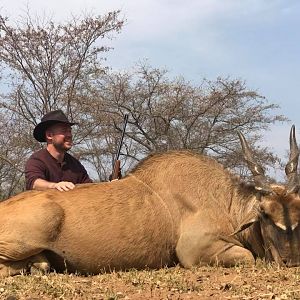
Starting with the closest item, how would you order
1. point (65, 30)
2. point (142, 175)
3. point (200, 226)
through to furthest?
point (200, 226) → point (142, 175) → point (65, 30)

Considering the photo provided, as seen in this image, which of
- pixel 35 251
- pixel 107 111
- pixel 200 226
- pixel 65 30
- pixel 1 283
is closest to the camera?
pixel 1 283

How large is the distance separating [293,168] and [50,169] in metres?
2.60

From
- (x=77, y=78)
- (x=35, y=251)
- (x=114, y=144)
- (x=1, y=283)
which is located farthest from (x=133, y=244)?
(x=114, y=144)

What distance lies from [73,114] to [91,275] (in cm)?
1850

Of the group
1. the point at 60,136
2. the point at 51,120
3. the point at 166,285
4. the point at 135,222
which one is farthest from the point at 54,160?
the point at 166,285

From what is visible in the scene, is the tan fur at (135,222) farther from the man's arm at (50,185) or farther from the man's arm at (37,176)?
the man's arm at (37,176)

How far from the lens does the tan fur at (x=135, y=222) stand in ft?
18.4

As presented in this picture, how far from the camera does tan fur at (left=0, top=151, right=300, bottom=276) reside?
18.4 ft

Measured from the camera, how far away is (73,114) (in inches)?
939

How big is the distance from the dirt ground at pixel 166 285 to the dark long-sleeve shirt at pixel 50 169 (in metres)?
1.54

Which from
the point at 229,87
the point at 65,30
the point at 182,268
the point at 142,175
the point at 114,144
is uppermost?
the point at 65,30

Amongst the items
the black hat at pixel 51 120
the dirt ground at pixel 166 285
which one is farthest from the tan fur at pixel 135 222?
the black hat at pixel 51 120

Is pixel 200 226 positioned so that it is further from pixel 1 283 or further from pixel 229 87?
pixel 229 87

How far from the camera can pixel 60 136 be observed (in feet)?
22.9
